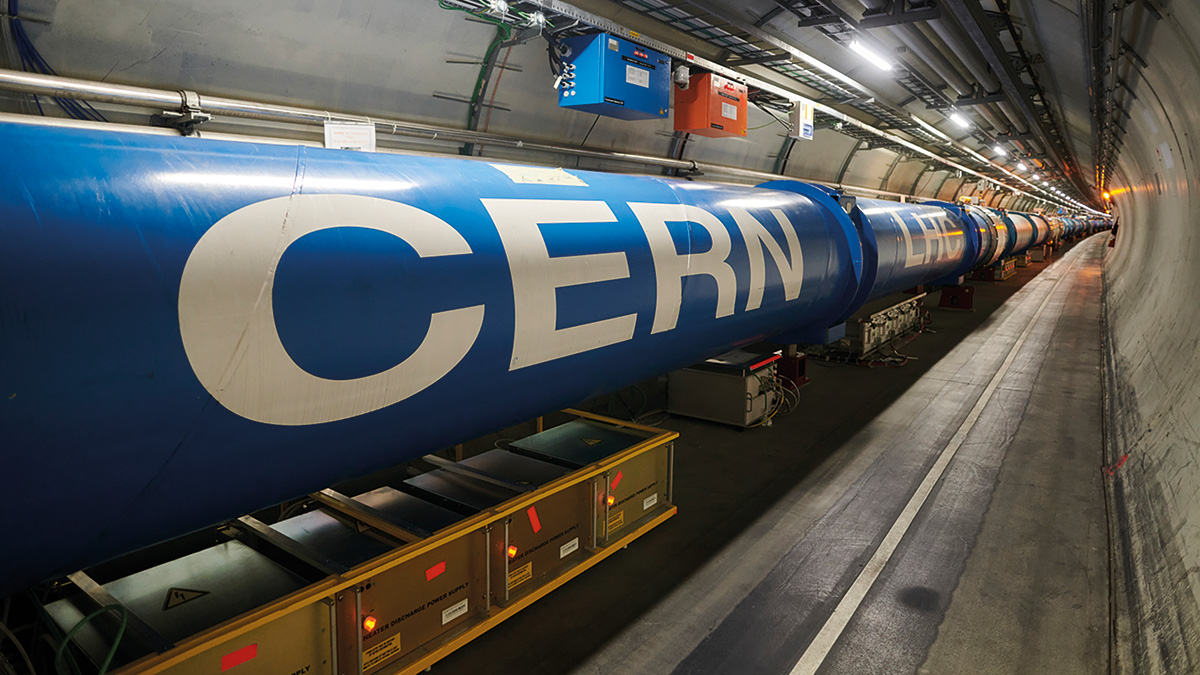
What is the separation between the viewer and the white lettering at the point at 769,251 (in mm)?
4633

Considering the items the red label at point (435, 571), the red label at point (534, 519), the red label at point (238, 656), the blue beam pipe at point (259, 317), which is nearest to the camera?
the blue beam pipe at point (259, 317)

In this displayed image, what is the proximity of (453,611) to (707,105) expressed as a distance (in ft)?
20.9

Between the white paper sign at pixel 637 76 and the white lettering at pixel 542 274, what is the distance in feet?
12.0

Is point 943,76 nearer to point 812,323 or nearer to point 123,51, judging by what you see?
point 812,323

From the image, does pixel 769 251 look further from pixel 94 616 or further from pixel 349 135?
pixel 94 616

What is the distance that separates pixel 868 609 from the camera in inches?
165

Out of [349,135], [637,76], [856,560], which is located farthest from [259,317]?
[637,76]

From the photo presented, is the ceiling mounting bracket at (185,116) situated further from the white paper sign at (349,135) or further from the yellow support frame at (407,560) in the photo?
the yellow support frame at (407,560)

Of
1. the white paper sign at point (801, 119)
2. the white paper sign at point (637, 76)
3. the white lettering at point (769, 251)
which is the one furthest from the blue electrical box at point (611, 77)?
the white paper sign at point (801, 119)

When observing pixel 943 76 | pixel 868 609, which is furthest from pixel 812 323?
pixel 943 76

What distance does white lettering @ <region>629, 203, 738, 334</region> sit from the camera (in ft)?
12.5

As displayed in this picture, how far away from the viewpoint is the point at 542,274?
3.07 metres

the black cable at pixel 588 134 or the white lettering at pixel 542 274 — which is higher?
the black cable at pixel 588 134

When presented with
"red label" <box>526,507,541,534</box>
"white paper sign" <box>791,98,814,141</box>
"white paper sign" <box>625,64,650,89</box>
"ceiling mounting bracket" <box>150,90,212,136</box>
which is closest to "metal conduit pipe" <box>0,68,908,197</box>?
"ceiling mounting bracket" <box>150,90,212,136</box>
